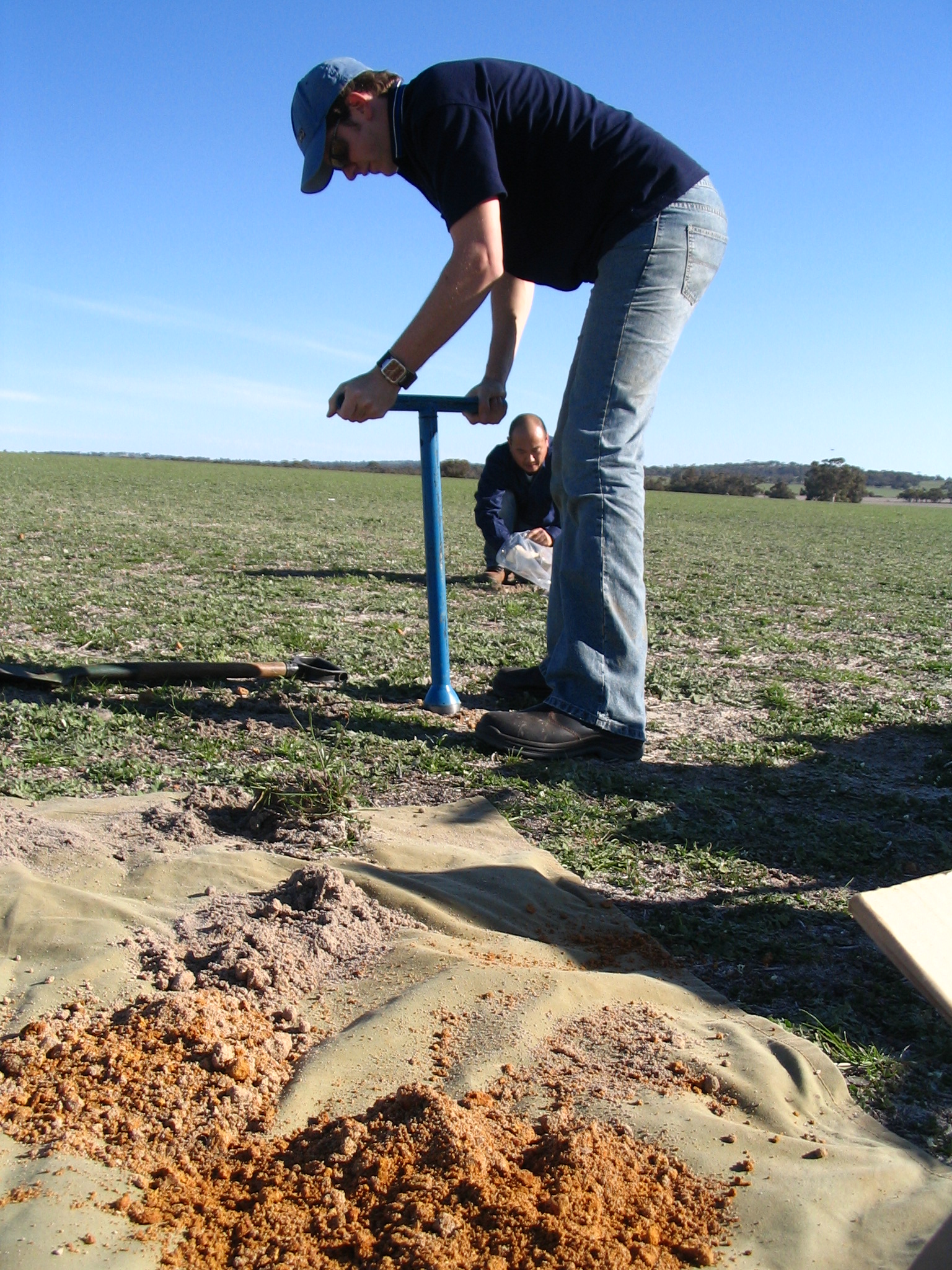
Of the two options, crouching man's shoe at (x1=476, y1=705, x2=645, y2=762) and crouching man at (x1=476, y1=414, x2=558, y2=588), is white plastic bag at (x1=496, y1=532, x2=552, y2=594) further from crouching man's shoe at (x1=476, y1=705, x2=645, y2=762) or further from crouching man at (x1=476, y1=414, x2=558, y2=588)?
crouching man's shoe at (x1=476, y1=705, x2=645, y2=762)

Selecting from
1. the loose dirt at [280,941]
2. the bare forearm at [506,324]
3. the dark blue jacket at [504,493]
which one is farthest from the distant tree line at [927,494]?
the loose dirt at [280,941]

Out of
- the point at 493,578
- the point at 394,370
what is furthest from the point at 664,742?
the point at 493,578

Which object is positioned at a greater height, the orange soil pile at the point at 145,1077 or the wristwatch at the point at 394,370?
the wristwatch at the point at 394,370

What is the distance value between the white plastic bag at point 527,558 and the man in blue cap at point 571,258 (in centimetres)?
Result: 416

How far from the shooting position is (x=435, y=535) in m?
3.49

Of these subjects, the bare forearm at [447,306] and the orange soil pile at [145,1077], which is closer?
the orange soil pile at [145,1077]

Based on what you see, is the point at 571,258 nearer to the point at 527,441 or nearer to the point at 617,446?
the point at 617,446

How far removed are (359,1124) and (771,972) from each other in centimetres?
95

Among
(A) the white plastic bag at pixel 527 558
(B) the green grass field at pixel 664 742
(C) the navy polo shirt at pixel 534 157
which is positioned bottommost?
(B) the green grass field at pixel 664 742

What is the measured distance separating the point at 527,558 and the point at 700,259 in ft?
14.3

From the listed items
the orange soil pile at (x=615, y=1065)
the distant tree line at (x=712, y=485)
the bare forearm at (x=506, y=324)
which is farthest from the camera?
the distant tree line at (x=712, y=485)

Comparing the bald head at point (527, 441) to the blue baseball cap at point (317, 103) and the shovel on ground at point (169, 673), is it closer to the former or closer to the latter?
the shovel on ground at point (169, 673)

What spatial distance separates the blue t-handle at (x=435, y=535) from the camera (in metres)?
3.40

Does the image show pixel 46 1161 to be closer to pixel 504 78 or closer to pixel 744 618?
pixel 504 78
